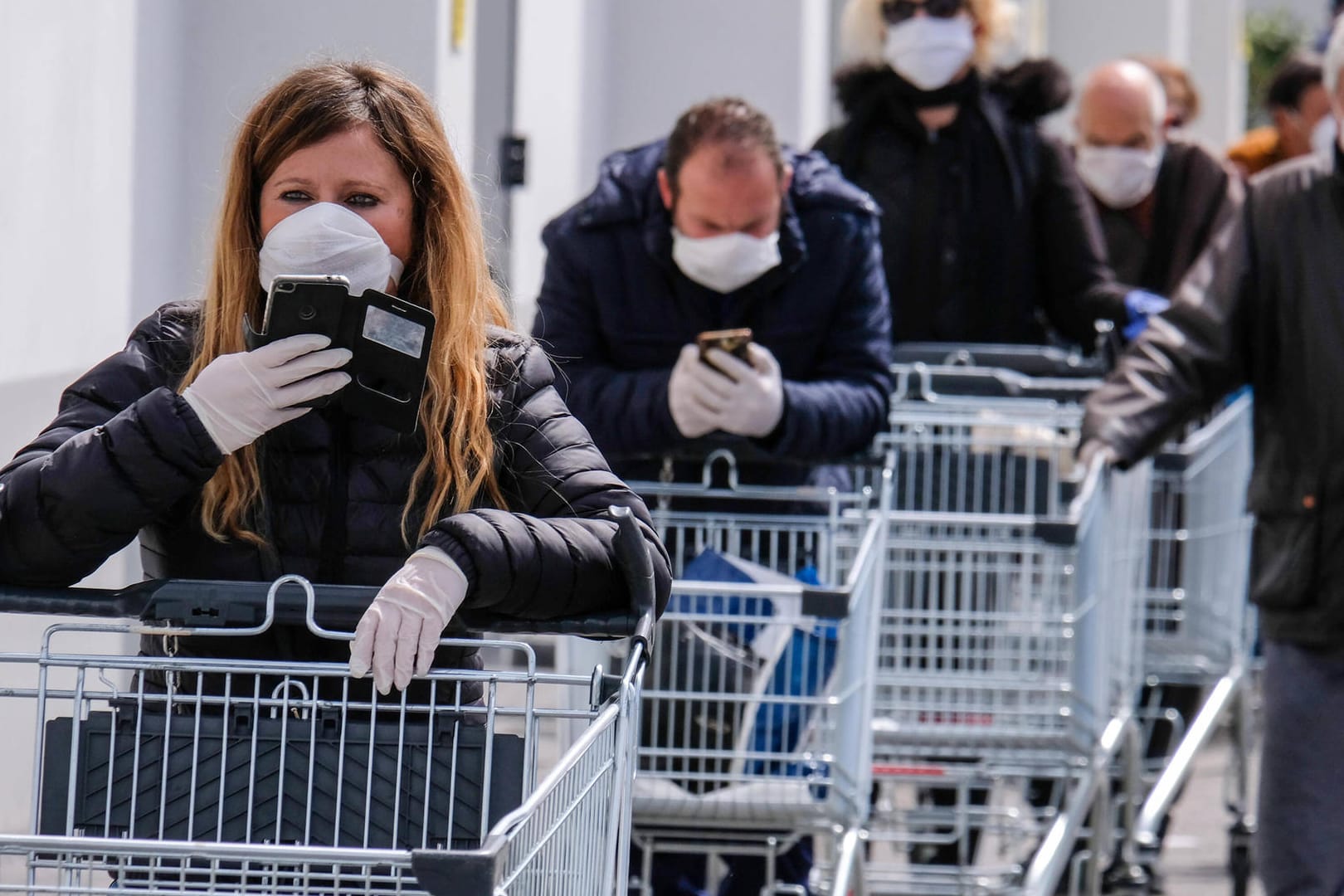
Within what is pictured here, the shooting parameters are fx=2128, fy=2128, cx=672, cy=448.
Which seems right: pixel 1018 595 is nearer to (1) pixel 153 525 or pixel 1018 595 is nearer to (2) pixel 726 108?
(2) pixel 726 108

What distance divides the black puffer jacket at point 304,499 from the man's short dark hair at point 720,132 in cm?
118

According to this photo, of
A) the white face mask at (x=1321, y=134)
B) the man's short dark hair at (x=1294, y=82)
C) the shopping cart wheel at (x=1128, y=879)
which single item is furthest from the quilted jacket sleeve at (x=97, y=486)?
the man's short dark hair at (x=1294, y=82)

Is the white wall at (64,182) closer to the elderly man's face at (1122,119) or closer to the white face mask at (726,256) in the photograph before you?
the white face mask at (726,256)

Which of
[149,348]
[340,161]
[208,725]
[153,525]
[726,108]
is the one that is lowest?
[208,725]

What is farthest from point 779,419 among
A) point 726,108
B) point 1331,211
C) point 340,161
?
point 340,161

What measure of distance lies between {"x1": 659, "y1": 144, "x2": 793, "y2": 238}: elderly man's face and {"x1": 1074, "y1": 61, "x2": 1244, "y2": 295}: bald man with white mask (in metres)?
2.64

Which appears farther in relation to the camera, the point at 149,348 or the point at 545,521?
the point at 149,348

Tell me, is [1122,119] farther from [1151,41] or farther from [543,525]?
[1151,41]

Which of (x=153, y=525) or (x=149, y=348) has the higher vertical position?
(x=149, y=348)

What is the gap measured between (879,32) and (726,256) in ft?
6.28

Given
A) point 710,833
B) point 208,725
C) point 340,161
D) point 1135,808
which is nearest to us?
point 208,725

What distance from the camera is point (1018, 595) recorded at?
4.05 meters

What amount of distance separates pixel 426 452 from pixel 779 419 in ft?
4.20


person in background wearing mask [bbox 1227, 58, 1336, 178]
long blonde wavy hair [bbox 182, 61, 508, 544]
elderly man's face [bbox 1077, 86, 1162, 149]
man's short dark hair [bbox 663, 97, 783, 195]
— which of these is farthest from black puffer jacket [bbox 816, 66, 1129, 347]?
long blonde wavy hair [bbox 182, 61, 508, 544]
